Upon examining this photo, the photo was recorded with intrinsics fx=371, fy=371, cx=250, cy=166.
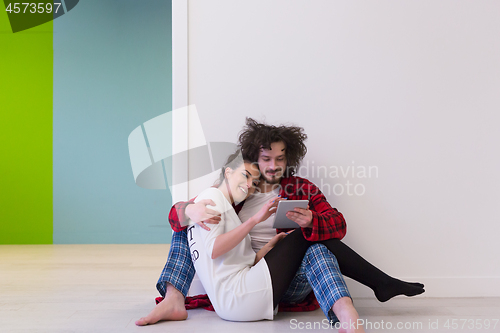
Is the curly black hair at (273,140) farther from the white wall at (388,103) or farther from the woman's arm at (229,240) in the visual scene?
the woman's arm at (229,240)

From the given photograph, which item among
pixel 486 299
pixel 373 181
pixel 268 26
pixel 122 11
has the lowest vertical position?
pixel 486 299

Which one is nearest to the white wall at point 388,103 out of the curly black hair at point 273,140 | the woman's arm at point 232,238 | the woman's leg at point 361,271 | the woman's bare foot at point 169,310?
the curly black hair at point 273,140

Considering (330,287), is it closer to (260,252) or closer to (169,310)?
(260,252)

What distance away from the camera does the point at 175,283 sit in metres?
1.77

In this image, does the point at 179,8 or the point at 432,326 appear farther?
the point at 179,8

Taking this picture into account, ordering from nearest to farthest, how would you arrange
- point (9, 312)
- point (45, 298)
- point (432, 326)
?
point (432, 326)
point (9, 312)
point (45, 298)

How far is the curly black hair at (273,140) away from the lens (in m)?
1.95

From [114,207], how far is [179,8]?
8.61 feet

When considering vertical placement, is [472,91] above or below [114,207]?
above

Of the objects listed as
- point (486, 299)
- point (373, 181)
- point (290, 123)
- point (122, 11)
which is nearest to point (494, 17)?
point (373, 181)

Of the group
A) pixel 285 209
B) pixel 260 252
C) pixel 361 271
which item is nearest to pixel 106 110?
pixel 260 252

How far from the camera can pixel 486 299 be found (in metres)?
2.10

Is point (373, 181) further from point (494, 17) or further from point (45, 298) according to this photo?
point (45, 298)

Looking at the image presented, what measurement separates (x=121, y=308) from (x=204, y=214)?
71 centimetres
